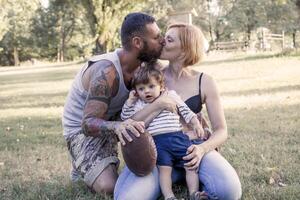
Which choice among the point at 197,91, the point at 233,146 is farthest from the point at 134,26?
the point at 233,146

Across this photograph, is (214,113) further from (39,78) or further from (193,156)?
(39,78)

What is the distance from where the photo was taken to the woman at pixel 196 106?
12.1 ft

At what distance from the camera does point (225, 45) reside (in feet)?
119

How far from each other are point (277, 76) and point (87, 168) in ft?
38.1

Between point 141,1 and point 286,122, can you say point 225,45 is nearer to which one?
point 141,1

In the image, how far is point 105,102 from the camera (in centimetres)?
385

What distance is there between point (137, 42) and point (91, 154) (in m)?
1.07

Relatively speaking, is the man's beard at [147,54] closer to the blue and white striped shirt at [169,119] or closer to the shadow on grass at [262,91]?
the blue and white striped shirt at [169,119]

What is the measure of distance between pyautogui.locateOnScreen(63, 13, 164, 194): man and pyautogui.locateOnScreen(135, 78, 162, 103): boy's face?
0.75 feet

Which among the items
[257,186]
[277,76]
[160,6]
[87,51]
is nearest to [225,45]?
[160,6]

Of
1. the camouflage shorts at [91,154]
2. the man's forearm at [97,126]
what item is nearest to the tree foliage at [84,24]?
the camouflage shorts at [91,154]

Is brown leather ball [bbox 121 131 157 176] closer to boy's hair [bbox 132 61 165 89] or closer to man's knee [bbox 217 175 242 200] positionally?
boy's hair [bbox 132 61 165 89]

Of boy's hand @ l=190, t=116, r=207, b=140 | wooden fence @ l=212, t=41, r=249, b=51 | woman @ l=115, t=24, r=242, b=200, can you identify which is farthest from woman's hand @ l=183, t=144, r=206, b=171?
wooden fence @ l=212, t=41, r=249, b=51

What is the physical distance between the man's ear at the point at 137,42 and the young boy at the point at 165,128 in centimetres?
16
